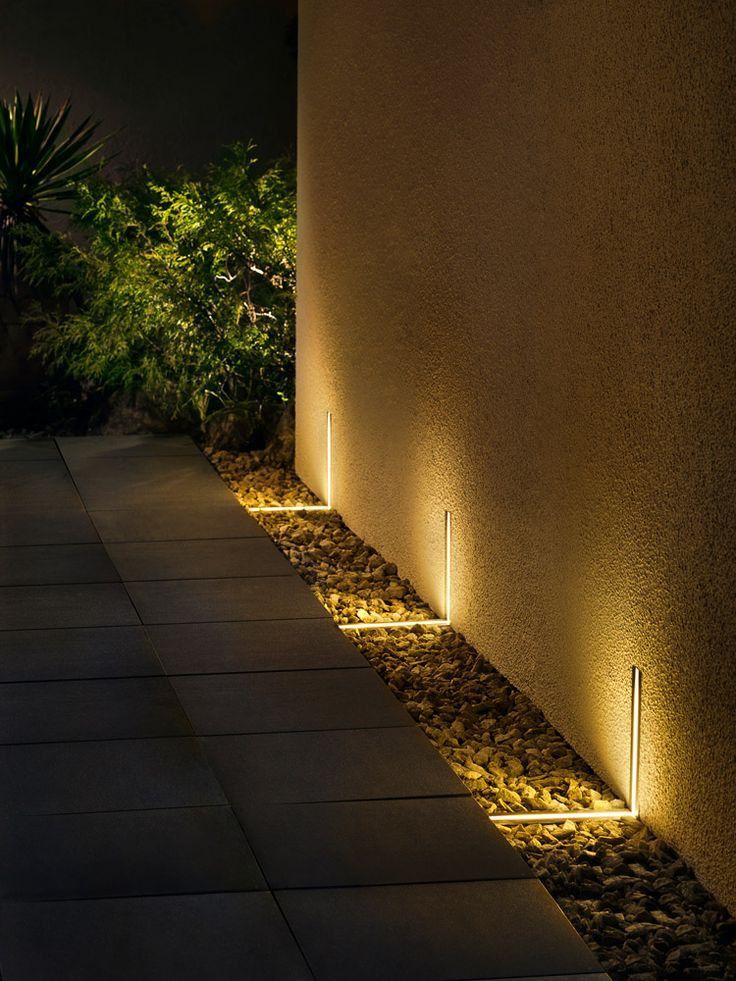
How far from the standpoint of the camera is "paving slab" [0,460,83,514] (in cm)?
718

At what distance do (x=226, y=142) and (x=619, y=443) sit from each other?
806cm

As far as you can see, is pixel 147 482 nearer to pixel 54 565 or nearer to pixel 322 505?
pixel 322 505

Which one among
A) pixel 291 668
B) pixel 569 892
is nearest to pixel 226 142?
pixel 291 668

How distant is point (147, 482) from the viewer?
771cm

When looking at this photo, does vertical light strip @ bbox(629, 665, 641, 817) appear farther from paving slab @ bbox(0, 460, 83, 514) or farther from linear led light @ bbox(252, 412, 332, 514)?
paving slab @ bbox(0, 460, 83, 514)

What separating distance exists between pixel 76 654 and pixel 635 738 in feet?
6.77

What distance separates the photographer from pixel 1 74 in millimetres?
10742

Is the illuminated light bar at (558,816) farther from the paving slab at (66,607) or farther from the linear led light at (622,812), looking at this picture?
the paving slab at (66,607)

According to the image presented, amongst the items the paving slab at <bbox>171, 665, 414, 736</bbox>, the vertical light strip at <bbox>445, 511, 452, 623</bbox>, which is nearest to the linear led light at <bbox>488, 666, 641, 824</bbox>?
the paving slab at <bbox>171, 665, 414, 736</bbox>

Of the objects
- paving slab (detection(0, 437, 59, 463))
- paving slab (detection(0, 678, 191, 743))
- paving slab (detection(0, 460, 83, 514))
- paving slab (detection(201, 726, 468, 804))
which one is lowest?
paving slab (detection(201, 726, 468, 804))

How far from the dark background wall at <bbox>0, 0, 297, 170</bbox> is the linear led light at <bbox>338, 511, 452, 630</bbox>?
6.47 meters

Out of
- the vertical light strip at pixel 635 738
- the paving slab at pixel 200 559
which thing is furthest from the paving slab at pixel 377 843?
the paving slab at pixel 200 559

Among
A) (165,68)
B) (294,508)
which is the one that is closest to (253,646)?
(294,508)

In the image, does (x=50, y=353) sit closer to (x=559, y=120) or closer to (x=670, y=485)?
(x=559, y=120)
